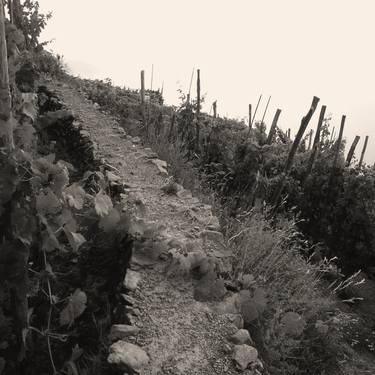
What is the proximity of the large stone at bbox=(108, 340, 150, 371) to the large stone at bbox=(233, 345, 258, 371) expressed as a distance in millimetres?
594

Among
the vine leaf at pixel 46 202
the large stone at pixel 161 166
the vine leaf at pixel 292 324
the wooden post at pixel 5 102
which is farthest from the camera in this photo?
the large stone at pixel 161 166

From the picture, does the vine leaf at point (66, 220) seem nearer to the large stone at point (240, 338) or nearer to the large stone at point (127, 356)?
the large stone at point (127, 356)

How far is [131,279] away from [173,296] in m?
0.33

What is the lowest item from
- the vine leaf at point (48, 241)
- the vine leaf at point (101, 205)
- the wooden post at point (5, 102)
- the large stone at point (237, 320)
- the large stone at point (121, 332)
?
the large stone at point (237, 320)

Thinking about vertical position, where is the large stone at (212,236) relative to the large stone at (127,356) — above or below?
above

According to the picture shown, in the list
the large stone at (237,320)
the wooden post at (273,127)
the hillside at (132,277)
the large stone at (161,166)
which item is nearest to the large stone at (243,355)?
the hillside at (132,277)

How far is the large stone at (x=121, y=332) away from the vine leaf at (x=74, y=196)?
806 millimetres

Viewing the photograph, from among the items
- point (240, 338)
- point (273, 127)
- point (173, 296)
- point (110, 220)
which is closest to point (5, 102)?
point (110, 220)

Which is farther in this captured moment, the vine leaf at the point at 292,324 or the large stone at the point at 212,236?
the large stone at the point at 212,236

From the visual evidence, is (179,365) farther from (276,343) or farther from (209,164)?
(209,164)

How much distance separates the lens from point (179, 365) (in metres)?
2.58

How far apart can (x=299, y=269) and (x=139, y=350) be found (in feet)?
7.84

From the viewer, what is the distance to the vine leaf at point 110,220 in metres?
3.46

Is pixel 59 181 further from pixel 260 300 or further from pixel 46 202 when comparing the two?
pixel 260 300
